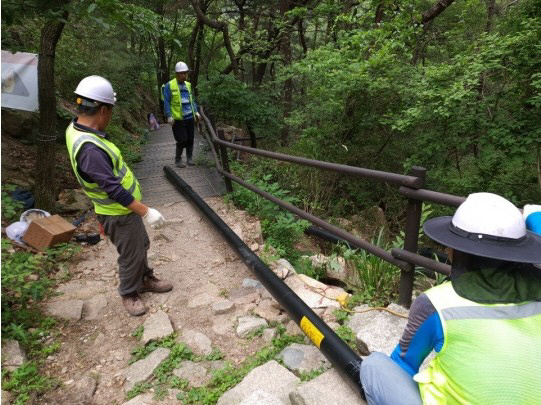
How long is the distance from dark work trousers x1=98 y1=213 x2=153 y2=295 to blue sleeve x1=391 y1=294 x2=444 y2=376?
7.63ft

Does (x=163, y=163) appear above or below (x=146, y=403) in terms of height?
above

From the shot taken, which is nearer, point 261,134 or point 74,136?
point 74,136

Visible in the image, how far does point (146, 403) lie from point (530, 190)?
5.94 m

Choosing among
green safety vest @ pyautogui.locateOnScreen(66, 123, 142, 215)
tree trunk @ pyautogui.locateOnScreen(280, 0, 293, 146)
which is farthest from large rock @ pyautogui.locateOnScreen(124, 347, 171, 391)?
tree trunk @ pyautogui.locateOnScreen(280, 0, 293, 146)

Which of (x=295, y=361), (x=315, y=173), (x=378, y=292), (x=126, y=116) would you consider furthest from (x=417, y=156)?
(x=126, y=116)

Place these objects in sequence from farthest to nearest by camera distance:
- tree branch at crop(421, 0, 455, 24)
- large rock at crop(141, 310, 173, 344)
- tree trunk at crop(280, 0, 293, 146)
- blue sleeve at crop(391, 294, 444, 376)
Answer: tree trunk at crop(280, 0, 293, 146) → tree branch at crop(421, 0, 455, 24) → large rock at crop(141, 310, 173, 344) → blue sleeve at crop(391, 294, 444, 376)

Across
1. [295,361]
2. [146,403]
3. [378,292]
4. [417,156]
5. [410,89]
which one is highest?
[410,89]

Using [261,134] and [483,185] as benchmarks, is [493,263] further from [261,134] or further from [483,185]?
[261,134]

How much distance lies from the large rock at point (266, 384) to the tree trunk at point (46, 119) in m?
3.98

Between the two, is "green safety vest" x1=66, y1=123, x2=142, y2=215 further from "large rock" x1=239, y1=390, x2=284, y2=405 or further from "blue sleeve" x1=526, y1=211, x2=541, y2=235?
"blue sleeve" x1=526, y1=211, x2=541, y2=235

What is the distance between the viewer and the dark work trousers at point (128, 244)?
3.05m

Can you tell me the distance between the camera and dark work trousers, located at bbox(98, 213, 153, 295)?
10.00 feet

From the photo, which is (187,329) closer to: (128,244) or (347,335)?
(128,244)

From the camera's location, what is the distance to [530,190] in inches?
221
